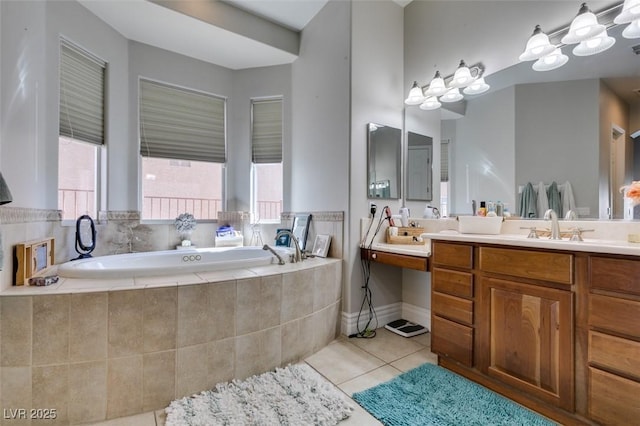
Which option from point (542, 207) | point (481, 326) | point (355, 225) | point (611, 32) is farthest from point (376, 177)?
point (611, 32)

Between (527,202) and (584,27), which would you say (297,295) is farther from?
(584,27)

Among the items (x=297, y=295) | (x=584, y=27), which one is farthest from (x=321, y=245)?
(x=584, y=27)

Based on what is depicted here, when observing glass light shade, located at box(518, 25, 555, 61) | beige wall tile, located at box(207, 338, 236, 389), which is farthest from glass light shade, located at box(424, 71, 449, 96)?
beige wall tile, located at box(207, 338, 236, 389)

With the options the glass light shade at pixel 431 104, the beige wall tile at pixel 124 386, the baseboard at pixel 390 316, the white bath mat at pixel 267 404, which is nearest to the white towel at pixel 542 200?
the glass light shade at pixel 431 104

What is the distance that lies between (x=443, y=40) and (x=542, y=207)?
169 cm

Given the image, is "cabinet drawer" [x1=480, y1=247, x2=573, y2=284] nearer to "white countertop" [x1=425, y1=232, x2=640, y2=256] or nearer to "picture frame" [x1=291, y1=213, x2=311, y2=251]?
"white countertop" [x1=425, y1=232, x2=640, y2=256]

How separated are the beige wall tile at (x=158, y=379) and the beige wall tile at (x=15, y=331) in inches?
20.0

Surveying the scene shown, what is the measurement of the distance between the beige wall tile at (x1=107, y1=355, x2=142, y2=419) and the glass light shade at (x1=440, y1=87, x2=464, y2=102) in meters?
2.87

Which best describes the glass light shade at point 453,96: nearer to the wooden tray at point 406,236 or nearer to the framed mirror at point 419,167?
the framed mirror at point 419,167

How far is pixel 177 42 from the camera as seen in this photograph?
118 inches

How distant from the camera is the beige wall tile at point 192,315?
163 centimetres

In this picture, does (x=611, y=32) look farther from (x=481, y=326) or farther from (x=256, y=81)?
(x=256, y=81)

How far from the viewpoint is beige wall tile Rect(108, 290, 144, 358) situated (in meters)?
1.50

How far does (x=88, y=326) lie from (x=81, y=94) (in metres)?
2.17
